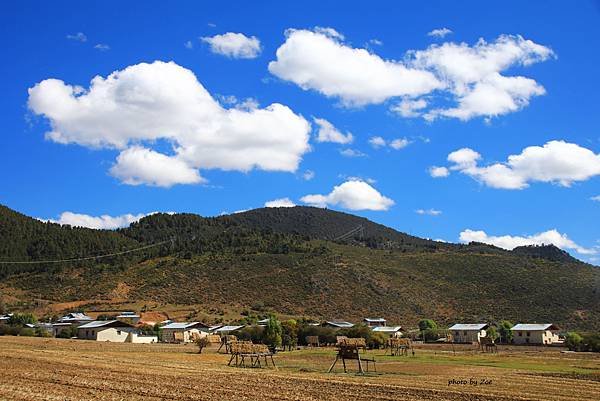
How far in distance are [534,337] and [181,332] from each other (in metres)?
49.5

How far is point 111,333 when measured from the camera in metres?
82.9

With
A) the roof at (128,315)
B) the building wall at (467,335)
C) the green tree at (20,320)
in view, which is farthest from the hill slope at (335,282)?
the green tree at (20,320)

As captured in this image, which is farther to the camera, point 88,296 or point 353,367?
point 88,296

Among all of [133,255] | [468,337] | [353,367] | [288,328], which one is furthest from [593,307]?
[133,255]

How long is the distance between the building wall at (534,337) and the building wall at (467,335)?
184 inches

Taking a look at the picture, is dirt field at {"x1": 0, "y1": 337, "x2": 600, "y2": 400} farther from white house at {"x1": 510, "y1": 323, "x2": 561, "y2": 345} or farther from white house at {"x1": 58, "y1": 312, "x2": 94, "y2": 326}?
white house at {"x1": 58, "y1": 312, "x2": 94, "y2": 326}

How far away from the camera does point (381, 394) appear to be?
2350 cm

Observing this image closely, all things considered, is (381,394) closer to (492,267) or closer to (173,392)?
(173,392)

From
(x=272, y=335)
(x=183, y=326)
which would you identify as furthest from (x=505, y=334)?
(x=183, y=326)

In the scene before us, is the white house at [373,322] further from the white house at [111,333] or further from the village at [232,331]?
the white house at [111,333]

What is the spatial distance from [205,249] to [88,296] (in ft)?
116

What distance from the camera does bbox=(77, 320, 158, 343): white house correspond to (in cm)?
8206

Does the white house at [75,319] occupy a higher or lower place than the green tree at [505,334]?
higher

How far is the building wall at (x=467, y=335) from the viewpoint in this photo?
294 feet
